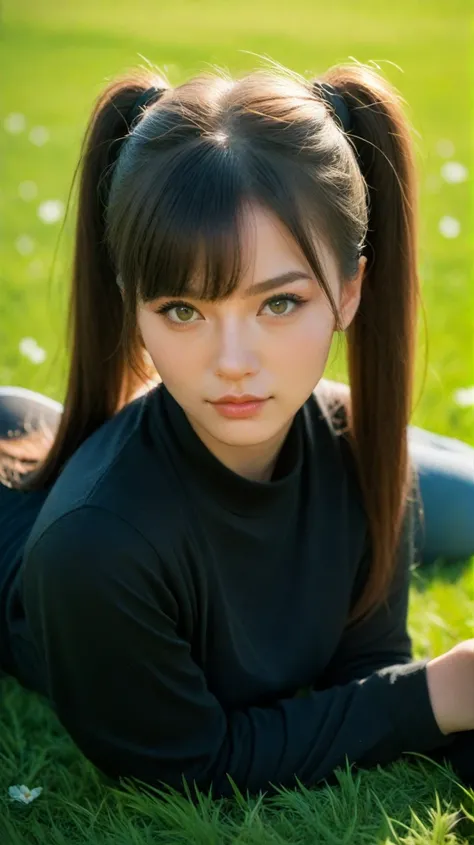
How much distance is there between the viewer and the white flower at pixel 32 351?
3734mm

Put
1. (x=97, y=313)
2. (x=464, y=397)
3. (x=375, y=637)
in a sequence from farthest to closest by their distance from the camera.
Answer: (x=464, y=397) → (x=375, y=637) → (x=97, y=313)

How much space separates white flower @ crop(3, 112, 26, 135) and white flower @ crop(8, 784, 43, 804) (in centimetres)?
536

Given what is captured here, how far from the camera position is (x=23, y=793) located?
1.97 meters

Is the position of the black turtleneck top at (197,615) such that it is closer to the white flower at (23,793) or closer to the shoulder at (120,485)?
the shoulder at (120,485)

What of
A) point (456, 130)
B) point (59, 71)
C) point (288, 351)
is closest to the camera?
point (288, 351)

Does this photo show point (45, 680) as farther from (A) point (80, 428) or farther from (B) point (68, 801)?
(A) point (80, 428)

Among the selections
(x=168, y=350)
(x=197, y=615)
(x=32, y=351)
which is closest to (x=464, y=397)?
(x=32, y=351)

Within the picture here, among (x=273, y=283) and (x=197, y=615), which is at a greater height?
(x=273, y=283)

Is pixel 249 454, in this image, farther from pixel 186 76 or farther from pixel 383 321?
pixel 186 76

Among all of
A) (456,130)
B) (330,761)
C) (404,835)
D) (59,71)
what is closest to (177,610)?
(330,761)

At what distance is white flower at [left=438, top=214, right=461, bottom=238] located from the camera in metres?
5.16

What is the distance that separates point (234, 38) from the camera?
8.92 metres

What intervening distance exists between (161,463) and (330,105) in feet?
2.09

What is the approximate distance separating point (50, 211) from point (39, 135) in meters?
1.54
